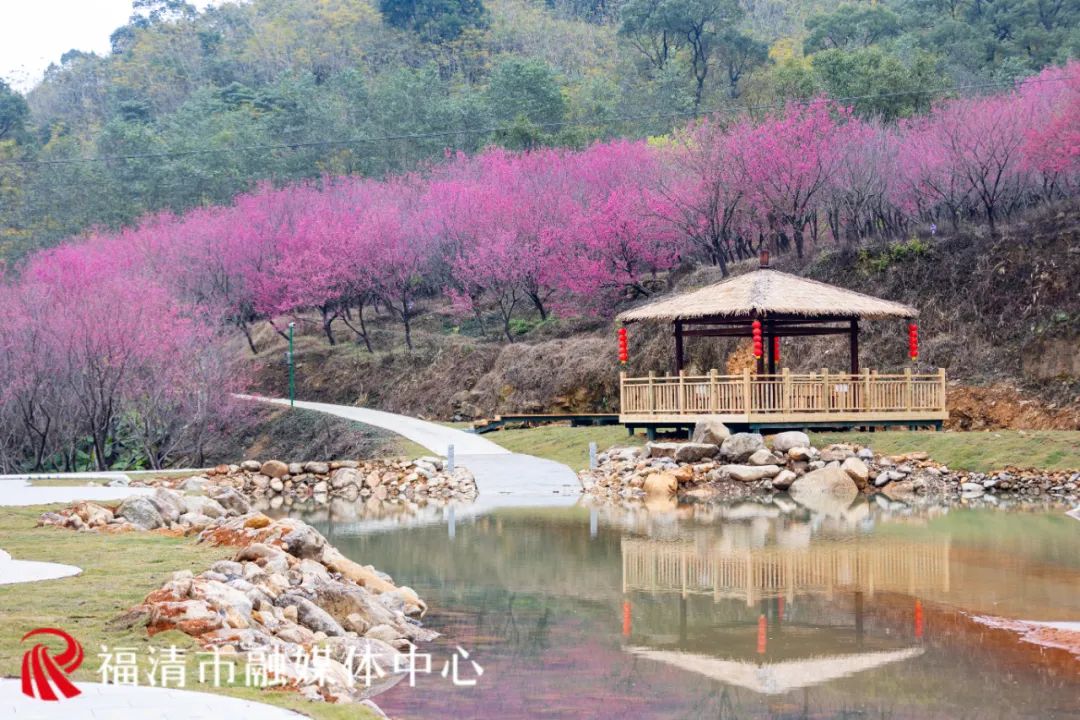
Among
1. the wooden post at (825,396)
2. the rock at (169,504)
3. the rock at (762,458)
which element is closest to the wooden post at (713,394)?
the rock at (762,458)

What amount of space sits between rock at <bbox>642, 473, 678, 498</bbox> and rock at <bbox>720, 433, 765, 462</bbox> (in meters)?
1.45

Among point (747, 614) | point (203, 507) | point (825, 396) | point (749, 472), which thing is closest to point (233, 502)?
point (203, 507)

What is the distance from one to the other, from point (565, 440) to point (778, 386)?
20.8 ft

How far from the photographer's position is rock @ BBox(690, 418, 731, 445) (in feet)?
96.0

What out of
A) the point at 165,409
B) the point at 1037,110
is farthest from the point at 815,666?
the point at 1037,110

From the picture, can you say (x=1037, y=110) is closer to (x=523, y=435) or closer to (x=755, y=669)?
(x=523, y=435)

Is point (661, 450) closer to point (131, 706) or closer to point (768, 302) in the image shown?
point (768, 302)

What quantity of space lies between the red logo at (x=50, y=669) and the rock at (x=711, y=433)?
20615mm

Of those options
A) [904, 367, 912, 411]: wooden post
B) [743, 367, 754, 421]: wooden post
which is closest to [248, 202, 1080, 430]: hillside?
[904, 367, 912, 411]: wooden post

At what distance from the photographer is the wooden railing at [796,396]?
1204 inches

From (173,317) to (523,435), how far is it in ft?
43.3

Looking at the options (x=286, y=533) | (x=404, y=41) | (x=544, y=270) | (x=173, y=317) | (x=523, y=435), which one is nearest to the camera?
(x=286, y=533)

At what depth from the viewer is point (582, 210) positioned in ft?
161

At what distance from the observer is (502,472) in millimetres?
30328
